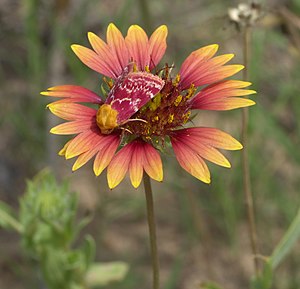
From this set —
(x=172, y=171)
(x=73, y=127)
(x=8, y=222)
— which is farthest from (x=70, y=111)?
(x=172, y=171)

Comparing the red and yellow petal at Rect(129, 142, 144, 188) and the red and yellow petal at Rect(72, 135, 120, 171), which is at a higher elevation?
the red and yellow petal at Rect(72, 135, 120, 171)

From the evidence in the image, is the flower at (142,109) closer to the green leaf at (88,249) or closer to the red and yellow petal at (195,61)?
the red and yellow petal at (195,61)

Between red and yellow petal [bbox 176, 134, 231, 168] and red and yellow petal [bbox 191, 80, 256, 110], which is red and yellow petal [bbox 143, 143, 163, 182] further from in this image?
red and yellow petal [bbox 191, 80, 256, 110]

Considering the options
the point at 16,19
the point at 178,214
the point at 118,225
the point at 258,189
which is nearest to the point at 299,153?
the point at 258,189

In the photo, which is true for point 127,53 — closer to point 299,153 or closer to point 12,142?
point 299,153

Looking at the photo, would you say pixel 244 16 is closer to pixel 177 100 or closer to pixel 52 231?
pixel 177 100

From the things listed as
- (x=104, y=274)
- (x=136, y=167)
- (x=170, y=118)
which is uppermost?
(x=170, y=118)

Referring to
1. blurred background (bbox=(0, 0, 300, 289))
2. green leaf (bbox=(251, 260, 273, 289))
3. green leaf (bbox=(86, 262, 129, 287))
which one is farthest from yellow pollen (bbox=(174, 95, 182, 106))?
green leaf (bbox=(86, 262, 129, 287))
